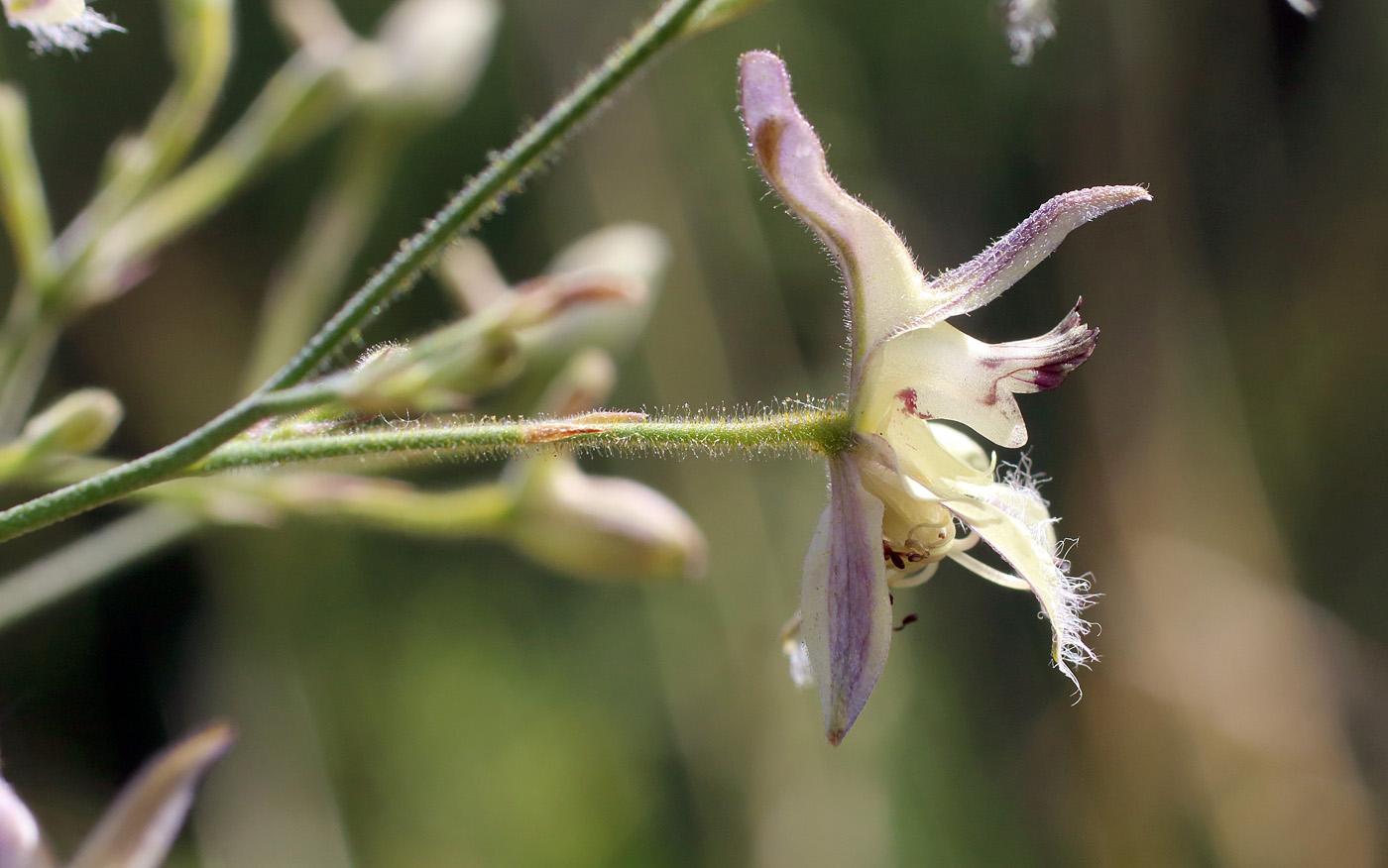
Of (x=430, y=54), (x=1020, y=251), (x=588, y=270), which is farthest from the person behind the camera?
(x=430, y=54)

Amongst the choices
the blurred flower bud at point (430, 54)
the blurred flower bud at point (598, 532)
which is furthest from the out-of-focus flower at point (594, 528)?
the blurred flower bud at point (430, 54)

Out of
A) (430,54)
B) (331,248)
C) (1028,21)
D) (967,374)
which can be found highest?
(430,54)

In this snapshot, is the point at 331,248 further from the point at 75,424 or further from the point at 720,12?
the point at 720,12

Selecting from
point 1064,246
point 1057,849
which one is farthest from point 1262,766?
point 1064,246

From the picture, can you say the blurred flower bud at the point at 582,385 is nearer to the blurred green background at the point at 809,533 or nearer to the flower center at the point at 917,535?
the flower center at the point at 917,535

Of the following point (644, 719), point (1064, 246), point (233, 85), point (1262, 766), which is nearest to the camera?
point (644, 719)

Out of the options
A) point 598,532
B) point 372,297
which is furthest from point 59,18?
point 598,532

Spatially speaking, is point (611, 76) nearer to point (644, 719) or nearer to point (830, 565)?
point (830, 565)
